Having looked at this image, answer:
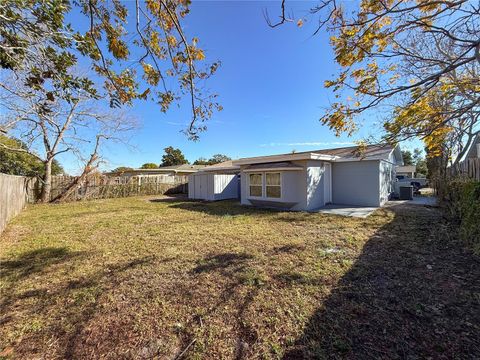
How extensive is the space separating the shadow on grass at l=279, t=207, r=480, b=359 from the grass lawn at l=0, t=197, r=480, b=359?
14mm

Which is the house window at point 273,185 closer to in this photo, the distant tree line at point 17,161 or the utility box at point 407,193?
the utility box at point 407,193

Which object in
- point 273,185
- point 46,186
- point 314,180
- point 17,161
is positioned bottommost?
point 273,185

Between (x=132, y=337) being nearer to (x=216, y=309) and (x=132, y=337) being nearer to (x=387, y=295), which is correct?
(x=216, y=309)

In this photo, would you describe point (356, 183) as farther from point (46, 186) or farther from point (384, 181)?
point (46, 186)

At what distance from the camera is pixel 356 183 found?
11664 millimetres

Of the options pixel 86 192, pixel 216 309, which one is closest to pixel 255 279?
pixel 216 309

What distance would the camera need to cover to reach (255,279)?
370 centimetres

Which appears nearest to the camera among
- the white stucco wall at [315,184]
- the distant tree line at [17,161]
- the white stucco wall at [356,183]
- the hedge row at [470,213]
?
the hedge row at [470,213]

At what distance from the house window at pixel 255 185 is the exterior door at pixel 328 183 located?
3.37 meters

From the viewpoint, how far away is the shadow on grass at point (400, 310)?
2.24m

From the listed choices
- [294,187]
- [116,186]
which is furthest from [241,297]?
[116,186]

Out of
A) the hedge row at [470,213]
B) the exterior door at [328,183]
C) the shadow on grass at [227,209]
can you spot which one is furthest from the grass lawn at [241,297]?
the exterior door at [328,183]

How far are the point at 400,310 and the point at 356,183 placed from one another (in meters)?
9.80

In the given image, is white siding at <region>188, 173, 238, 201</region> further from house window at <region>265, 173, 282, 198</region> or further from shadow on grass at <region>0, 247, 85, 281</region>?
shadow on grass at <region>0, 247, 85, 281</region>
